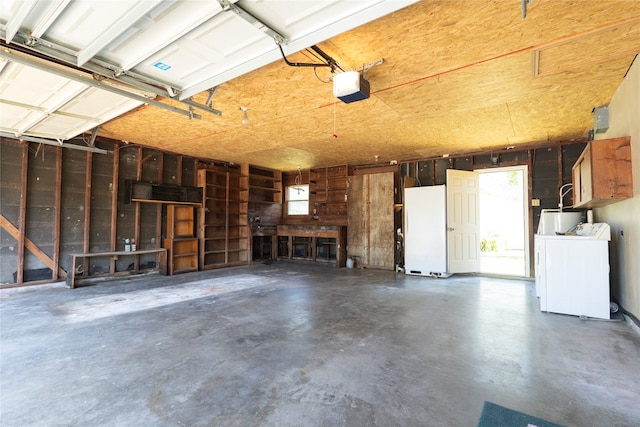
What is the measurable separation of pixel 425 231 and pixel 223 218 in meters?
5.12

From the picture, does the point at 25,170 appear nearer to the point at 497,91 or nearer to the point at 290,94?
the point at 290,94

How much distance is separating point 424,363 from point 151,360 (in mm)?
2191

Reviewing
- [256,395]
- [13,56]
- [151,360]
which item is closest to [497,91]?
[256,395]

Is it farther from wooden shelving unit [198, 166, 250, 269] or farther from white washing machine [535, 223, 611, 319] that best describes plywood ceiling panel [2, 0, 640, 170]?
white washing machine [535, 223, 611, 319]

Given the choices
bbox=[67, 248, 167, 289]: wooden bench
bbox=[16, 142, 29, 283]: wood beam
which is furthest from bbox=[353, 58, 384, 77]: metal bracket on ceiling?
bbox=[16, 142, 29, 283]: wood beam

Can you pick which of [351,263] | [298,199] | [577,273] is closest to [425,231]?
[351,263]

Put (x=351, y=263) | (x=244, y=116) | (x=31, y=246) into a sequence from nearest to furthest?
1. (x=244, y=116)
2. (x=31, y=246)
3. (x=351, y=263)

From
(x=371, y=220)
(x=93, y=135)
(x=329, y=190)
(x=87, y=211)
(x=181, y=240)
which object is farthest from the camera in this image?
(x=329, y=190)

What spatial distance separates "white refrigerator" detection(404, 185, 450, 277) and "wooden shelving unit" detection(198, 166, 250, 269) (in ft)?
14.2

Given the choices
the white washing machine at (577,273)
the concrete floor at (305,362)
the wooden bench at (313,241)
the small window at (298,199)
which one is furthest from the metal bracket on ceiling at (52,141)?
the white washing machine at (577,273)

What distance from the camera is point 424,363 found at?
231cm

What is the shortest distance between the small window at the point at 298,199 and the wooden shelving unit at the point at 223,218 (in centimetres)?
162

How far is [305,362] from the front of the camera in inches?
91.7

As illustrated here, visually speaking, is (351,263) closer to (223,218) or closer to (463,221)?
(463,221)
